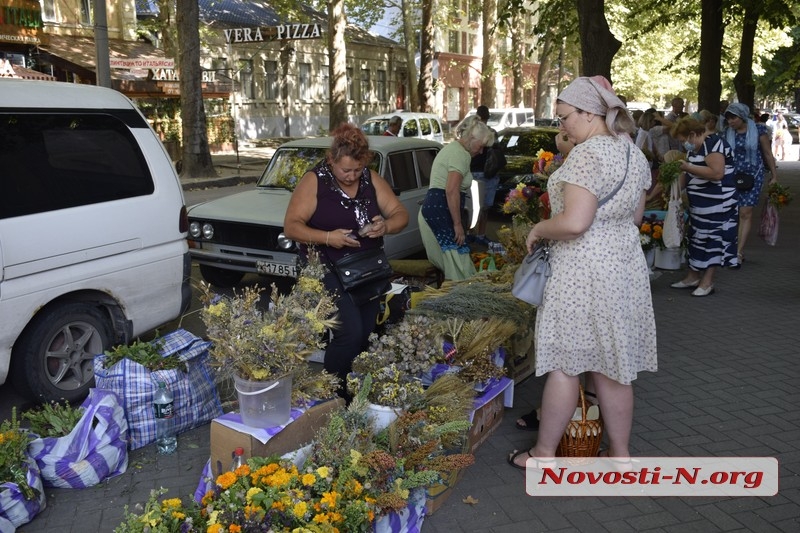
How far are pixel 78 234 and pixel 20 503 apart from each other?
1.83 meters

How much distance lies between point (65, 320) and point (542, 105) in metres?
36.2

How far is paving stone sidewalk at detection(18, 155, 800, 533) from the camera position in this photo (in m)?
3.66

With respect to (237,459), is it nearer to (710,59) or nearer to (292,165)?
(292,165)

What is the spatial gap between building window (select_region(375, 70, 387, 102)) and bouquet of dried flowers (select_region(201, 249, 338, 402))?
139 ft

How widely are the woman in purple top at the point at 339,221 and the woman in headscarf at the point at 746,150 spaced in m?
5.92

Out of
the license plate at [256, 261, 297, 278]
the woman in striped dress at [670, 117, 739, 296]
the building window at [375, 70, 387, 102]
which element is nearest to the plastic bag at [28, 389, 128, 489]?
the license plate at [256, 261, 297, 278]

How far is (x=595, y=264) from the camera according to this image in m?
3.65

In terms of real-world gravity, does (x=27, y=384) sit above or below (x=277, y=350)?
below

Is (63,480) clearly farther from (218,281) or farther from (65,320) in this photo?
(218,281)

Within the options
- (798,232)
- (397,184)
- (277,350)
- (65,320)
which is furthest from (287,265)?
(798,232)

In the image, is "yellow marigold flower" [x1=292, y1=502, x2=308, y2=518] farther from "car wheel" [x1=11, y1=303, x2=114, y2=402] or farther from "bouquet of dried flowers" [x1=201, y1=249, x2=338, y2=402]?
"car wheel" [x1=11, y1=303, x2=114, y2=402]

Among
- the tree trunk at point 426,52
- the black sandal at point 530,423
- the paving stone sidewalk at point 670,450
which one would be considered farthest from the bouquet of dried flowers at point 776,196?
the tree trunk at point 426,52

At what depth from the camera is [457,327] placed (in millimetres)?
4566

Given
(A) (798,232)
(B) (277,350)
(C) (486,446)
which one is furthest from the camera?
(A) (798,232)
